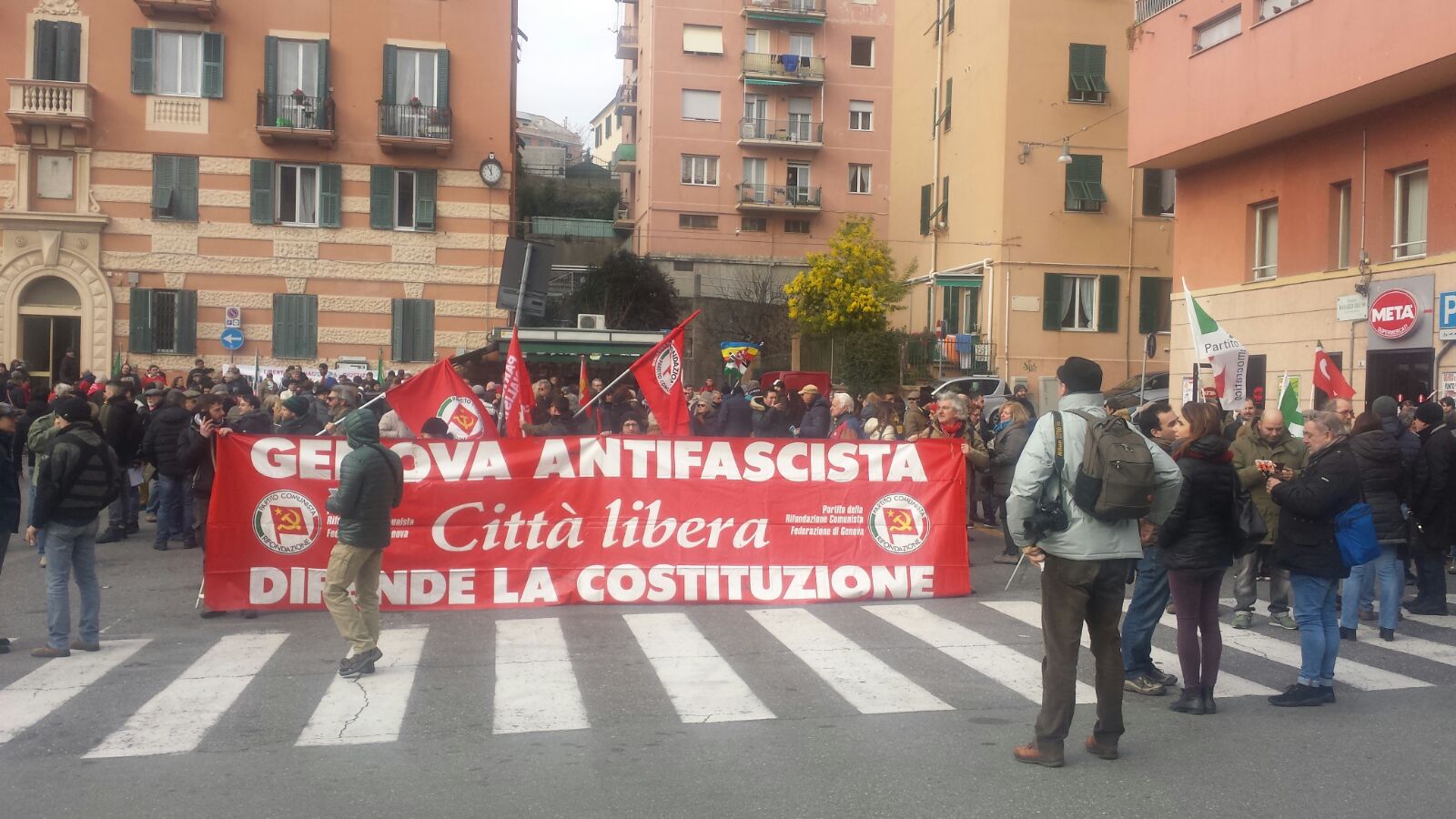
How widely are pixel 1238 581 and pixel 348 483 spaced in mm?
7083

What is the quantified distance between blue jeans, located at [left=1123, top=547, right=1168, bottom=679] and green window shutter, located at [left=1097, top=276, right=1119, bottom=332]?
30046 millimetres

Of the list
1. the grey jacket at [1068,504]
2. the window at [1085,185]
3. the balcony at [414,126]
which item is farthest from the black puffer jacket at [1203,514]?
the window at [1085,185]

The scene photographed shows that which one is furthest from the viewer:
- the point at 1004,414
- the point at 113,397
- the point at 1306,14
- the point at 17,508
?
the point at 1306,14

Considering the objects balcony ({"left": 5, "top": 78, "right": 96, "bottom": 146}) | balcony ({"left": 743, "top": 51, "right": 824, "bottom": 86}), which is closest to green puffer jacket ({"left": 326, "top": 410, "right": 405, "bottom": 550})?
balcony ({"left": 5, "top": 78, "right": 96, "bottom": 146})

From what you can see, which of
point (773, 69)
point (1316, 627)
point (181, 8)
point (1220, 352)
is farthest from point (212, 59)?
point (773, 69)

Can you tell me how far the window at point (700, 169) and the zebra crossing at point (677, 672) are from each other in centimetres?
4530

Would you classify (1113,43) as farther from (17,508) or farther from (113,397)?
(17,508)

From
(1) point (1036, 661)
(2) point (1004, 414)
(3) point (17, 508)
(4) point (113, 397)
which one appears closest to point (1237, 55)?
(2) point (1004, 414)

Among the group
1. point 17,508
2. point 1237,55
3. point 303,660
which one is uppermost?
point 1237,55

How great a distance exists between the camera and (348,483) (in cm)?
807

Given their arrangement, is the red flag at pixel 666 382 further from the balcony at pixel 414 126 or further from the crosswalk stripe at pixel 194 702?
the balcony at pixel 414 126

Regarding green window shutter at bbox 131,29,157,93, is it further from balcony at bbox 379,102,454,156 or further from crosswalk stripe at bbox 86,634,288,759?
crosswalk stripe at bbox 86,634,288,759

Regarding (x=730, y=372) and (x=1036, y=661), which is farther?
(x=730, y=372)

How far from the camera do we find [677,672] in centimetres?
809
